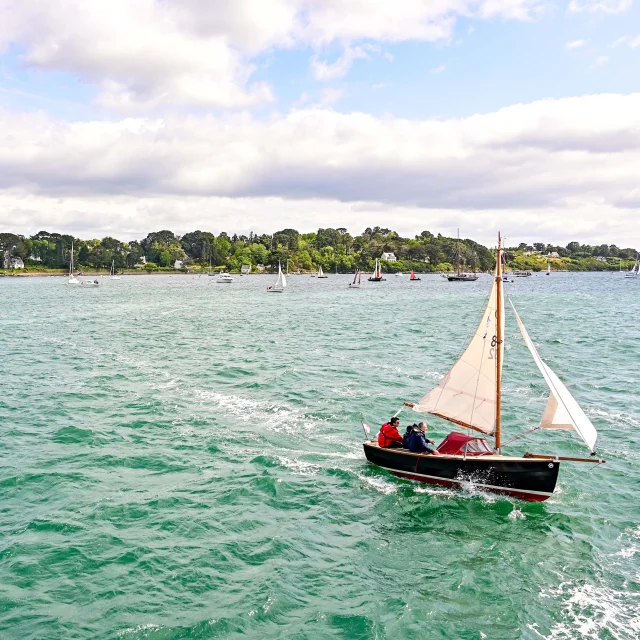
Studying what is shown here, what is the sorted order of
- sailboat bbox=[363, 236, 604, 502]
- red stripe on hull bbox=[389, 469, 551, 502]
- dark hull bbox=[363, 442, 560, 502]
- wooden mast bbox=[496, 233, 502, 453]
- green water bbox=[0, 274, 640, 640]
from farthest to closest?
wooden mast bbox=[496, 233, 502, 453] < red stripe on hull bbox=[389, 469, 551, 502] < sailboat bbox=[363, 236, 604, 502] < dark hull bbox=[363, 442, 560, 502] < green water bbox=[0, 274, 640, 640]

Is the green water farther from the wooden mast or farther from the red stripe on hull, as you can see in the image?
the wooden mast

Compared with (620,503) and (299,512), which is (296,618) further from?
(620,503)

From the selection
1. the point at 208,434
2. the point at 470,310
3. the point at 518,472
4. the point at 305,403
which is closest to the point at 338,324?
the point at 470,310

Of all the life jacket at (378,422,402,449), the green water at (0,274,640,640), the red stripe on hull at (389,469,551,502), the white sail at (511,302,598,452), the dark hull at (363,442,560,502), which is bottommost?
the green water at (0,274,640,640)

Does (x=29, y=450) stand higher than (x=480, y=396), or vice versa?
(x=480, y=396)

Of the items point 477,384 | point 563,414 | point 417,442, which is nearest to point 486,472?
point 417,442

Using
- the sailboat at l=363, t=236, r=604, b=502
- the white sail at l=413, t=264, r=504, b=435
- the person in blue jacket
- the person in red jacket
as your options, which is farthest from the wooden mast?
the person in red jacket

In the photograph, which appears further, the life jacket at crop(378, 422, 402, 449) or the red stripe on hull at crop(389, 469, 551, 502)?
the life jacket at crop(378, 422, 402, 449)

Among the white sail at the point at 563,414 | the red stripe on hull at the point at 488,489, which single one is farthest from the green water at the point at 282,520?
the white sail at the point at 563,414
